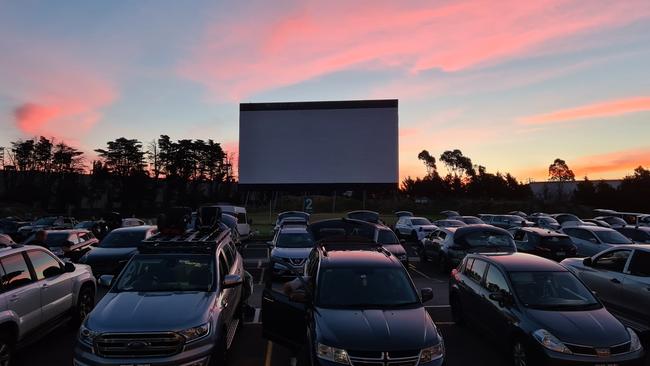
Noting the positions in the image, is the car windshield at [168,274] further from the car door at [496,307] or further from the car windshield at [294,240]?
the car windshield at [294,240]

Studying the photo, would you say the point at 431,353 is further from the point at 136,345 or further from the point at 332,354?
the point at 136,345

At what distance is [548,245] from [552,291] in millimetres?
9879

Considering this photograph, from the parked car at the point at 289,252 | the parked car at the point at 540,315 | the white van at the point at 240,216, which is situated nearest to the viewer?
the parked car at the point at 540,315

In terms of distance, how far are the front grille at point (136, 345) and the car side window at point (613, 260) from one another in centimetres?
770

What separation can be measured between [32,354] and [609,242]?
1716cm

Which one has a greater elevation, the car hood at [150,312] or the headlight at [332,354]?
the car hood at [150,312]

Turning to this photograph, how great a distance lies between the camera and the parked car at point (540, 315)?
596cm

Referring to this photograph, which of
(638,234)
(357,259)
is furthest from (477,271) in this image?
(638,234)

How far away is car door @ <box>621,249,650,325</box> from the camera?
7.76 meters

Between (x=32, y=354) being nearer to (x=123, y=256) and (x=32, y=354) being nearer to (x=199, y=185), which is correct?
(x=123, y=256)

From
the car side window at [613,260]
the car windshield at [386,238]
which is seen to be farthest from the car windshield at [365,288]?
the car windshield at [386,238]

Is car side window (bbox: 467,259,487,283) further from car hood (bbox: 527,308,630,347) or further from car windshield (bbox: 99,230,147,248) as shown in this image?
car windshield (bbox: 99,230,147,248)

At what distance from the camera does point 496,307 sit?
24.3ft

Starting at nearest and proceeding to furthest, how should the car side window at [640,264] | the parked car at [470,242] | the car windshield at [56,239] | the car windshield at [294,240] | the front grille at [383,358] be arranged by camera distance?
the front grille at [383,358], the car side window at [640,264], the parked car at [470,242], the car windshield at [294,240], the car windshield at [56,239]
